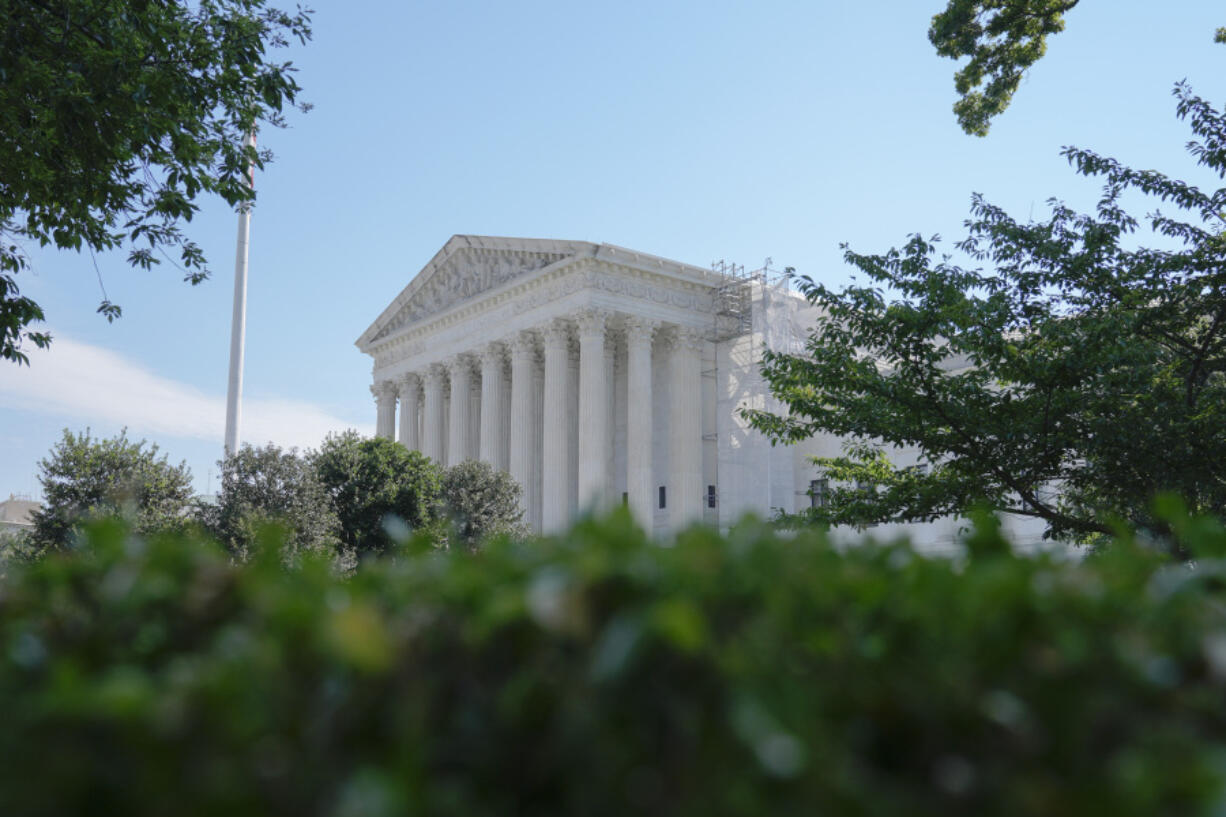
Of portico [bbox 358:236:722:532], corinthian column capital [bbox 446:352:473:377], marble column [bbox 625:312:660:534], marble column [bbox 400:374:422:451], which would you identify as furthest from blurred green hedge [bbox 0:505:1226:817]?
marble column [bbox 400:374:422:451]

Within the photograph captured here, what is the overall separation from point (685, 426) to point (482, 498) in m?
14.4

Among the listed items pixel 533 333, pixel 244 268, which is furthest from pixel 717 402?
pixel 244 268

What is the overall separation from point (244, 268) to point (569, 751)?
1908 inches

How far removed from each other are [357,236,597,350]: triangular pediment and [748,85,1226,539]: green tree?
32185mm

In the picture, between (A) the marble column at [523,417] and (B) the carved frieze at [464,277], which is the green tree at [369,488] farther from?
(B) the carved frieze at [464,277]

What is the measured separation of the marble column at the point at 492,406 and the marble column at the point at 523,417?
A: 163 cm

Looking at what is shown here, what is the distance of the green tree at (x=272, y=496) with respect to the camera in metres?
30.0

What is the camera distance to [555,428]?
49781mm

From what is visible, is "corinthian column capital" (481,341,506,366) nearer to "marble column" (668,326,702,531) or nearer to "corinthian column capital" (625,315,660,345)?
"corinthian column capital" (625,315,660,345)

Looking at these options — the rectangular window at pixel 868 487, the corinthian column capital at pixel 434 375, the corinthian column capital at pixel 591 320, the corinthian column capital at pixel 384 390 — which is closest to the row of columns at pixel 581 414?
the corinthian column capital at pixel 591 320

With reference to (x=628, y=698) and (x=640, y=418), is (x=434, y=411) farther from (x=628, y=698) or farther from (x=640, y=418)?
(x=628, y=698)

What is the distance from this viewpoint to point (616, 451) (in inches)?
2151

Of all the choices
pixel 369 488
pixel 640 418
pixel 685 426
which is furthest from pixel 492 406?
pixel 369 488

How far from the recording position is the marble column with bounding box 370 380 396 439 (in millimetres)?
65062
